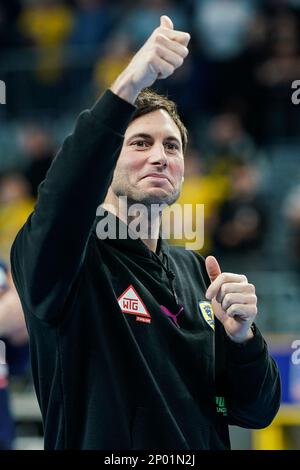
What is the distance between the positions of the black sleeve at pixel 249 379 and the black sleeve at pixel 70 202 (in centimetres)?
69

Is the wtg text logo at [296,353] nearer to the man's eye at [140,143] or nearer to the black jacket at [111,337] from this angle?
the black jacket at [111,337]

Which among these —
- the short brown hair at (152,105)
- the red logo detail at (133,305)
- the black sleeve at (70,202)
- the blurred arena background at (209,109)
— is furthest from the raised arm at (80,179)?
the blurred arena background at (209,109)

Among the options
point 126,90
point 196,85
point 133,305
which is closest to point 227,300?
point 133,305

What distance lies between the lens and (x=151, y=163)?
2883 mm

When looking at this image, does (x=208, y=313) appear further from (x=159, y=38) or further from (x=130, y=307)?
(x=159, y=38)

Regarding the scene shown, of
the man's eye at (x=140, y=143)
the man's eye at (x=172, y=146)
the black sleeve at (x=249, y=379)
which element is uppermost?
the man's eye at (x=172, y=146)

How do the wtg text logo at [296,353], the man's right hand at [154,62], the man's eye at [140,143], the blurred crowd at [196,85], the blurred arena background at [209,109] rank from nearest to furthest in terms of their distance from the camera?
1. the man's right hand at [154,62]
2. the man's eye at [140,143]
3. the wtg text logo at [296,353]
4. the blurred arena background at [209,109]
5. the blurred crowd at [196,85]

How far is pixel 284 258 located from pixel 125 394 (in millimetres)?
5809

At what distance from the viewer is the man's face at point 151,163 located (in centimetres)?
286

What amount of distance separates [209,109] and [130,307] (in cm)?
682

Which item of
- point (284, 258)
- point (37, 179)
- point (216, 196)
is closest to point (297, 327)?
point (284, 258)

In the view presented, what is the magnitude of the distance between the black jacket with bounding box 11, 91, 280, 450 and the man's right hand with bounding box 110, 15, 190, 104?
4cm

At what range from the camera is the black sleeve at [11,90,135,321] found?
2342 mm

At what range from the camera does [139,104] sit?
3012 millimetres
